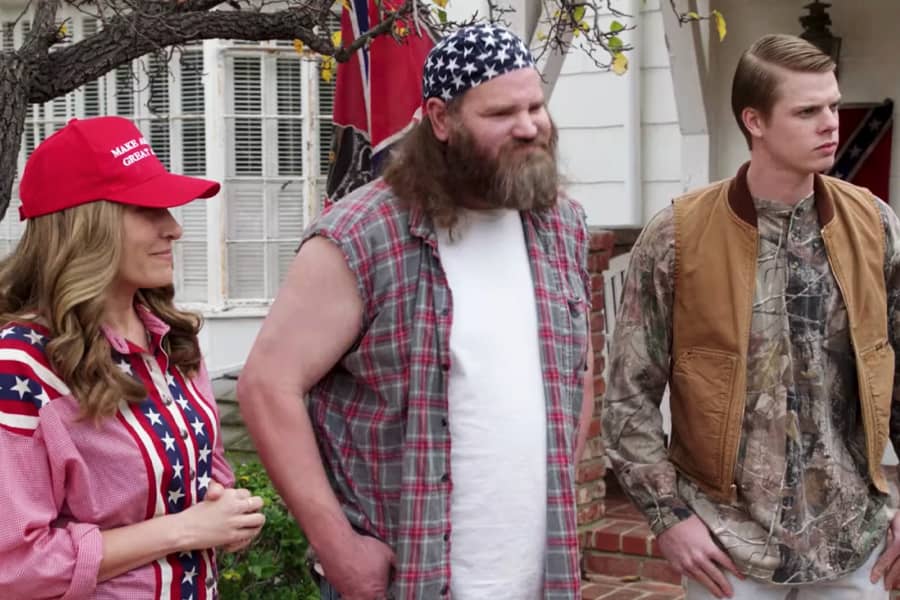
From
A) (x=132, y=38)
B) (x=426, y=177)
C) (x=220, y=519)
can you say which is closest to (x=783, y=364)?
(x=426, y=177)

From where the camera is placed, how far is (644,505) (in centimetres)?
311

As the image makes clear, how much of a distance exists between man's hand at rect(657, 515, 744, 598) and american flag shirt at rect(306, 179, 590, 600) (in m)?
0.42

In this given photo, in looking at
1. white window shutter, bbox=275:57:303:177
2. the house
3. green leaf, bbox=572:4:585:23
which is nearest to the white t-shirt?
green leaf, bbox=572:4:585:23

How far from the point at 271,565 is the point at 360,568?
1.47 meters

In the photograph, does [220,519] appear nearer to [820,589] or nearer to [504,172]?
[504,172]

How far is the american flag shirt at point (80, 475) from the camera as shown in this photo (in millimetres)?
2256

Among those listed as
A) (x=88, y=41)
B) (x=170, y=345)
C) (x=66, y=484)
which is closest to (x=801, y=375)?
(x=170, y=345)

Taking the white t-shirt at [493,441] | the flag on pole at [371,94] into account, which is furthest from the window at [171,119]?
the white t-shirt at [493,441]

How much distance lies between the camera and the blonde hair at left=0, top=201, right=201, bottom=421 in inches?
91.4

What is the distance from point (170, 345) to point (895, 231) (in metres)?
1.72

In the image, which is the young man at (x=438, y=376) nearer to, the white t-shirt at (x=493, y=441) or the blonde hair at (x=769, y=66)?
A: the white t-shirt at (x=493, y=441)

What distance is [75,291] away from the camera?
7.73ft

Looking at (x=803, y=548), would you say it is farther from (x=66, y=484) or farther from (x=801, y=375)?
(x=66, y=484)

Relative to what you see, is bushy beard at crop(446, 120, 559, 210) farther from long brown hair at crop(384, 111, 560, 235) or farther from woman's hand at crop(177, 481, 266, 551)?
woman's hand at crop(177, 481, 266, 551)
